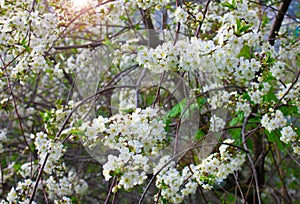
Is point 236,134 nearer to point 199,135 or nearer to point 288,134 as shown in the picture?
point 199,135

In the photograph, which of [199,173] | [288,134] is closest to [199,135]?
[199,173]

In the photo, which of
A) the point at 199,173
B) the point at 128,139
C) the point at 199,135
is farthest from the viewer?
the point at 199,135

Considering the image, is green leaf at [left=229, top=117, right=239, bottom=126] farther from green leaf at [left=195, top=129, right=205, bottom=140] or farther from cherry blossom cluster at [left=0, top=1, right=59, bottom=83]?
cherry blossom cluster at [left=0, top=1, right=59, bottom=83]

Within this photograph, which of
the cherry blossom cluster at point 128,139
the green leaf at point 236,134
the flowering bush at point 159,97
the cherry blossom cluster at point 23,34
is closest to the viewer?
the cherry blossom cluster at point 128,139

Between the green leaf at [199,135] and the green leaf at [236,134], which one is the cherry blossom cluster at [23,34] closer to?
the green leaf at [199,135]

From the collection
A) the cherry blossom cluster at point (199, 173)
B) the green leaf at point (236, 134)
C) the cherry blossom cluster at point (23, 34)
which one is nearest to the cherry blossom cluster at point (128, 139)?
the cherry blossom cluster at point (199, 173)

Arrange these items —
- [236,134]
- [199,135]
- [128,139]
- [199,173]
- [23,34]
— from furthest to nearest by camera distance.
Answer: [236,134] → [199,135] → [23,34] → [199,173] → [128,139]

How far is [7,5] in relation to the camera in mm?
2256

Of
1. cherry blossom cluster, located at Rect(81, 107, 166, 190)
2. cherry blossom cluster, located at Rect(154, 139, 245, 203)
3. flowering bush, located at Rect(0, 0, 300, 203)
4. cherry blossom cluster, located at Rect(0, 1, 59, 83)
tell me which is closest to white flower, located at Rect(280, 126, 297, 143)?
flowering bush, located at Rect(0, 0, 300, 203)

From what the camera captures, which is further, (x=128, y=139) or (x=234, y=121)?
(x=234, y=121)

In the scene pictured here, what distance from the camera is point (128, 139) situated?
59.7 inches

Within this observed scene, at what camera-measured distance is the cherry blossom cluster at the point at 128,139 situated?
1.46 m

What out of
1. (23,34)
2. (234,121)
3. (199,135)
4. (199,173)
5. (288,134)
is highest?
(23,34)

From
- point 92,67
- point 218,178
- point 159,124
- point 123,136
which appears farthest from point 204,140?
point 92,67
